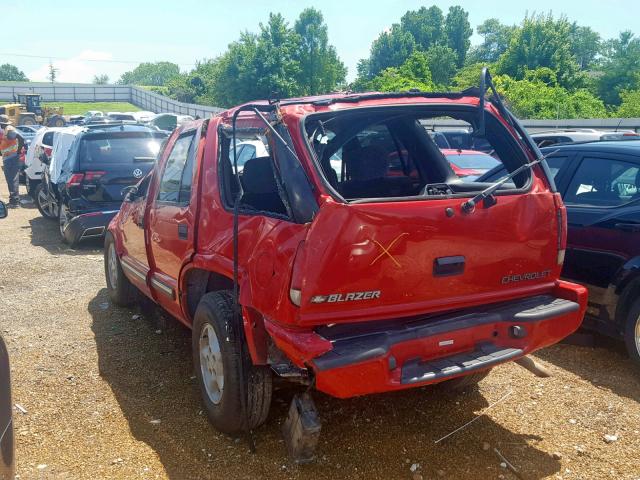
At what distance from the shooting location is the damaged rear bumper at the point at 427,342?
3.04m

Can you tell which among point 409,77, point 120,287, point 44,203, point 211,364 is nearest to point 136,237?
point 120,287

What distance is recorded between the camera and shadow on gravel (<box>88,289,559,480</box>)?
350 cm

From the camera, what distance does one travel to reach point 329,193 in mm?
3139

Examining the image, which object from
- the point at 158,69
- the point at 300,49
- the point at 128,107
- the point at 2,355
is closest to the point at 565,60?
the point at 300,49

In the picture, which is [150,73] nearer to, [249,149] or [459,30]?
[459,30]

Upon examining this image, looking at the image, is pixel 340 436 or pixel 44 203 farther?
pixel 44 203

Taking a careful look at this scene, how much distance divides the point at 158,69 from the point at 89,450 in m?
194

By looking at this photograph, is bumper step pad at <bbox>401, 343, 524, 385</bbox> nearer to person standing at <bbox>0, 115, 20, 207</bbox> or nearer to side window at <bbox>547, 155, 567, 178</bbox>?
side window at <bbox>547, 155, 567, 178</bbox>

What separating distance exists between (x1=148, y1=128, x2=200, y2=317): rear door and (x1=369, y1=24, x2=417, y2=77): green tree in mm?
70339

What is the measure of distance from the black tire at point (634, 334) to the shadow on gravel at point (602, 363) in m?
0.17

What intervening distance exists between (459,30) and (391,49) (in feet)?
52.5

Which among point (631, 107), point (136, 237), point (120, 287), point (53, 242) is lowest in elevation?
point (53, 242)

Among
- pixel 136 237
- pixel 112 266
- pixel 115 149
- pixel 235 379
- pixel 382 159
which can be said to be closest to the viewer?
pixel 235 379

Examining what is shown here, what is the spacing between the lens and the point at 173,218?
4602mm
